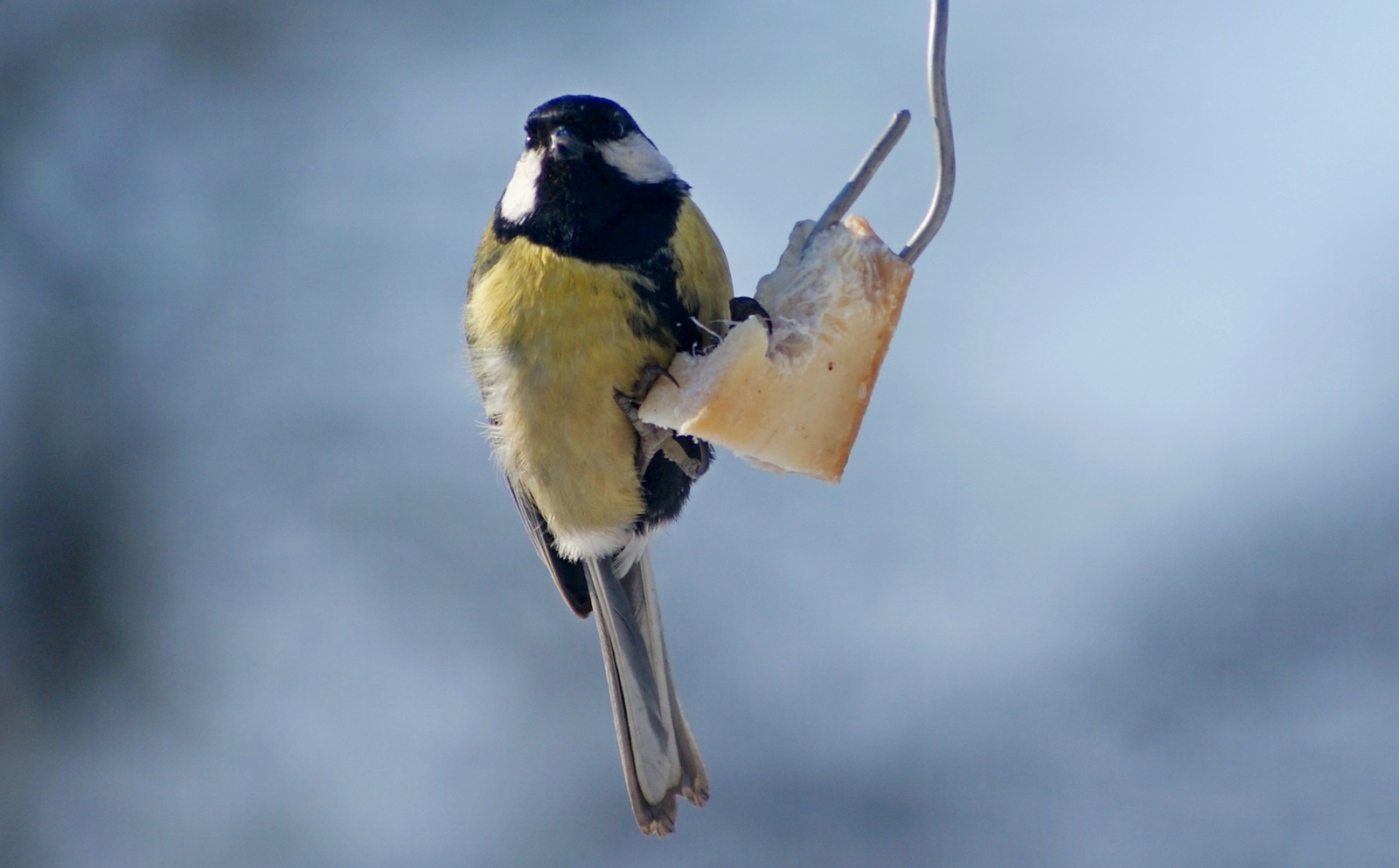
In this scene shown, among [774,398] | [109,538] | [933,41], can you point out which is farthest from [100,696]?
[933,41]

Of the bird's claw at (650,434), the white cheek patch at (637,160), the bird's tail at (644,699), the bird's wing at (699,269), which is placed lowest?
the bird's tail at (644,699)

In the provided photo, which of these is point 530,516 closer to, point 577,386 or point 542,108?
point 577,386

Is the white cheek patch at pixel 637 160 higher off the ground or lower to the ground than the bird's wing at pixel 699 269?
higher

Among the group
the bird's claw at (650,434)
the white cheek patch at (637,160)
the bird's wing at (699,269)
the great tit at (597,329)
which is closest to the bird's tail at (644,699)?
the great tit at (597,329)

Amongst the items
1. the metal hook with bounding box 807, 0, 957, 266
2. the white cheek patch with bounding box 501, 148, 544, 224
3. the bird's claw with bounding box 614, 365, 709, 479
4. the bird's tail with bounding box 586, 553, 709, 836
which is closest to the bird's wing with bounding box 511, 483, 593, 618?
the bird's tail with bounding box 586, 553, 709, 836

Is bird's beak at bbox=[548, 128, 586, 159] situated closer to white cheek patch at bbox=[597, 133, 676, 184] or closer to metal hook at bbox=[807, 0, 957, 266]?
white cheek patch at bbox=[597, 133, 676, 184]

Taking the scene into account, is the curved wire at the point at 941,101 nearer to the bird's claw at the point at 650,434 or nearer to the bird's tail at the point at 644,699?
the bird's claw at the point at 650,434

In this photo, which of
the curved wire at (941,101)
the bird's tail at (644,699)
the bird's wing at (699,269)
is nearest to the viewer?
the curved wire at (941,101)
